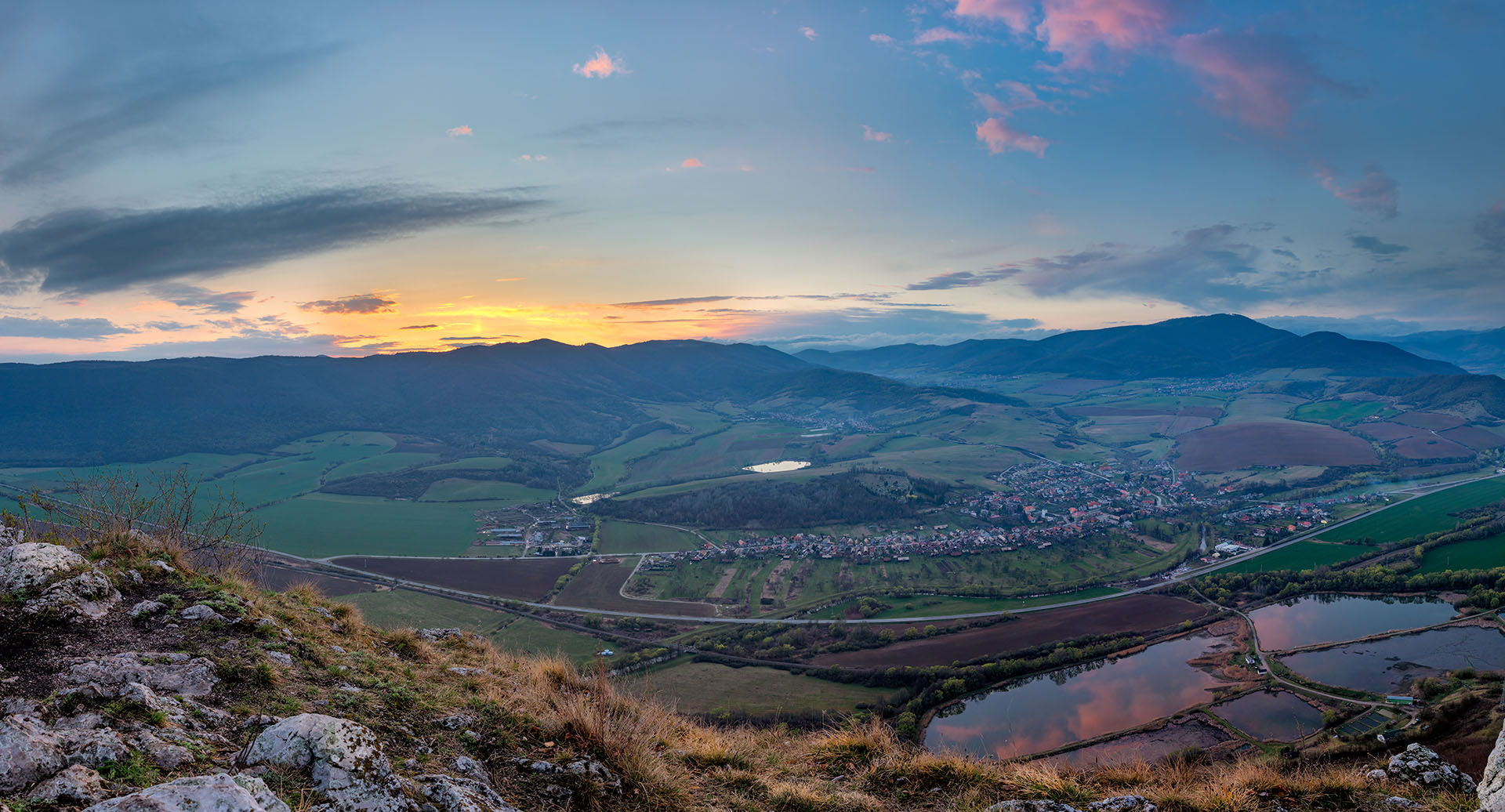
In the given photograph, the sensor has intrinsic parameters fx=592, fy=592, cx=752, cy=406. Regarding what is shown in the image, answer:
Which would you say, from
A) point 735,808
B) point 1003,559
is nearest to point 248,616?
point 735,808

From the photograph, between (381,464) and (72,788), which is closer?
(72,788)

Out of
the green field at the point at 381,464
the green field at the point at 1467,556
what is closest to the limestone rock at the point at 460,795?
the green field at the point at 1467,556

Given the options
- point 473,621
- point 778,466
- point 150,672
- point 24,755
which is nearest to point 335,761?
point 24,755

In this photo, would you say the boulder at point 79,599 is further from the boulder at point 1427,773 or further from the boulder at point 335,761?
the boulder at point 1427,773

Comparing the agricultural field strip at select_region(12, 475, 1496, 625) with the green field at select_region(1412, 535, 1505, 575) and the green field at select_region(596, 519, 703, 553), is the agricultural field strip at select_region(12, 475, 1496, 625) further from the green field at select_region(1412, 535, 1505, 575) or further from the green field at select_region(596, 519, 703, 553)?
the green field at select_region(596, 519, 703, 553)

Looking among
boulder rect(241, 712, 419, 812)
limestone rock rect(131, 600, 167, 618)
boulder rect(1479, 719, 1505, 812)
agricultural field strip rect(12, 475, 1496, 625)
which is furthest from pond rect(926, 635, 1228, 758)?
limestone rock rect(131, 600, 167, 618)

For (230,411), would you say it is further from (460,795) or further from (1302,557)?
(1302,557)
